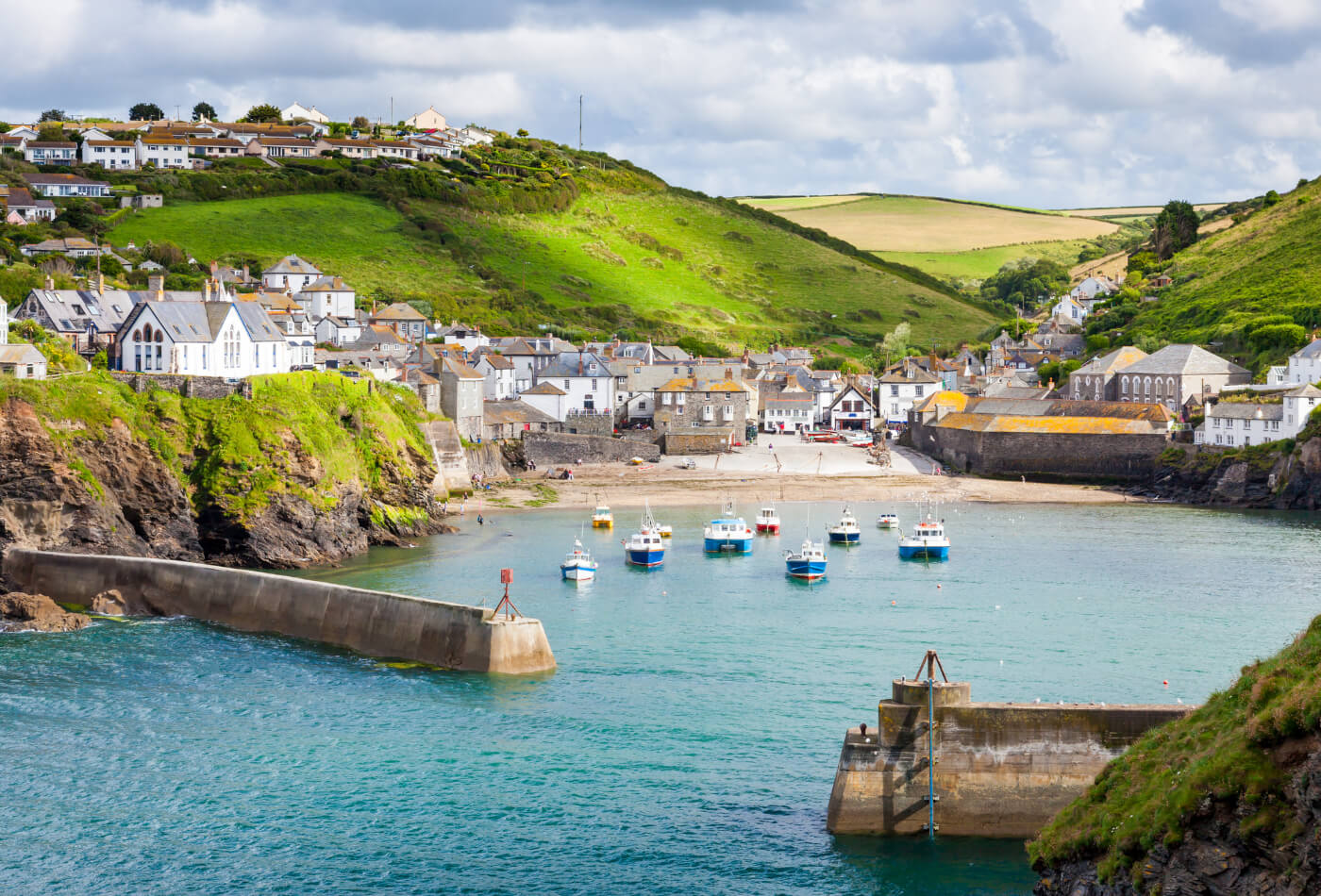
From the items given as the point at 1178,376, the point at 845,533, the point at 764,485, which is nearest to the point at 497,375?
the point at 764,485

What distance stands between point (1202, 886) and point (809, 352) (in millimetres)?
135158

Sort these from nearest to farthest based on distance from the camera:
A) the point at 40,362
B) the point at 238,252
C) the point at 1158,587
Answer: the point at 1158,587, the point at 40,362, the point at 238,252

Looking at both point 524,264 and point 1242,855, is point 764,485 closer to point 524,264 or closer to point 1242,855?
point 1242,855

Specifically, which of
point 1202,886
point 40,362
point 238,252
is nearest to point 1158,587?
point 1202,886

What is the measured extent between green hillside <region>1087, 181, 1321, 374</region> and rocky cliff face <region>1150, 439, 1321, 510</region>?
2150cm

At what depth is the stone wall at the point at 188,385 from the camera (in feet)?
205

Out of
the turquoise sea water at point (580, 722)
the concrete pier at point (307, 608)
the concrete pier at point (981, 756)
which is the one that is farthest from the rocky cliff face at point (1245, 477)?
the concrete pier at point (981, 756)

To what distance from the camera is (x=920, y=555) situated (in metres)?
62.3

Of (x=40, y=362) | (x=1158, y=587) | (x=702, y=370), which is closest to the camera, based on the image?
(x=1158, y=587)

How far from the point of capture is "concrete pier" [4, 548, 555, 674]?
40.9 meters

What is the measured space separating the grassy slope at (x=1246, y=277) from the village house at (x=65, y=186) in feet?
368

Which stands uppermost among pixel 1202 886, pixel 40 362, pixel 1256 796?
pixel 40 362

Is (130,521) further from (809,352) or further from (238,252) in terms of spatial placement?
(809,352)

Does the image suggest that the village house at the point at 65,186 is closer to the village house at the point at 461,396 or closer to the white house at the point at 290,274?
the white house at the point at 290,274
